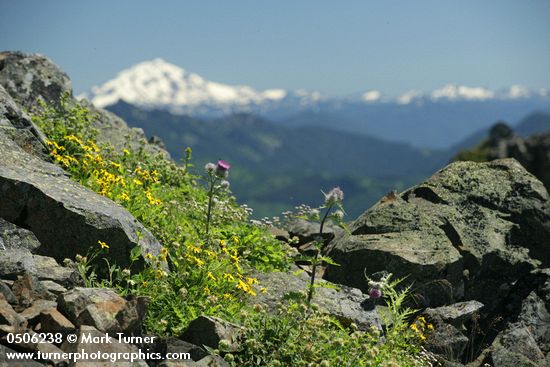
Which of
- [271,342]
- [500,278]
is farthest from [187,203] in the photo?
[500,278]

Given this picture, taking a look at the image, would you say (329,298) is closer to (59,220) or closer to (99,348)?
(59,220)

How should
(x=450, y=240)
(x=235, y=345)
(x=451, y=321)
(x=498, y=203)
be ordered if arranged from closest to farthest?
1. (x=235, y=345)
2. (x=451, y=321)
3. (x=450, y=240)
4. (x=498, y=203)

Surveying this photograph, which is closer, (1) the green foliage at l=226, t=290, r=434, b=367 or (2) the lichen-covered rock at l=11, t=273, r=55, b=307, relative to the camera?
(2) the lichen-covered rock at l=11, t=273, r=55, b=307

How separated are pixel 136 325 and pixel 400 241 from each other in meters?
7.18

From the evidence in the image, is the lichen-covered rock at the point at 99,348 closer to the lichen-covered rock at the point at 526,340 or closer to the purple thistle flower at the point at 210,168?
the purple thistle flower at the point at 210,168

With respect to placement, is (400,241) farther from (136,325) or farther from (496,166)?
(136,325)

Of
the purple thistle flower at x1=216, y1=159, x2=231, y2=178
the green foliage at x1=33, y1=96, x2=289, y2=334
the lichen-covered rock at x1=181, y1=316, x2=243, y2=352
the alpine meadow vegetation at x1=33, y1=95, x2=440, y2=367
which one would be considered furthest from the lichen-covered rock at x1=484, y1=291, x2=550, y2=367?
the purple thistle flower at x1=216, y1=159, x2=231, y2=178

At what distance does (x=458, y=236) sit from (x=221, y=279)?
6.54m

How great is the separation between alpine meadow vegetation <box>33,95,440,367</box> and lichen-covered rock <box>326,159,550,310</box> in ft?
3.81

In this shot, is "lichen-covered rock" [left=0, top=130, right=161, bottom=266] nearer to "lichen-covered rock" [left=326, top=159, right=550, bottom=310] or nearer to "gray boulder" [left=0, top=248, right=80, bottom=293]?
"gray boulder" [left=0, top=248, right=80, bottom=293]

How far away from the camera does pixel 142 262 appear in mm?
9219

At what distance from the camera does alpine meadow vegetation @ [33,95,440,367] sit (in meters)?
8.27

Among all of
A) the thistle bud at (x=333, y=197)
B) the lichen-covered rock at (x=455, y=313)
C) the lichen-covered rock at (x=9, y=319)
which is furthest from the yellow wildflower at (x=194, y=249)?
the lichen-covered rock at (x=455, y=313)

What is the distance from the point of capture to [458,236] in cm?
1402
